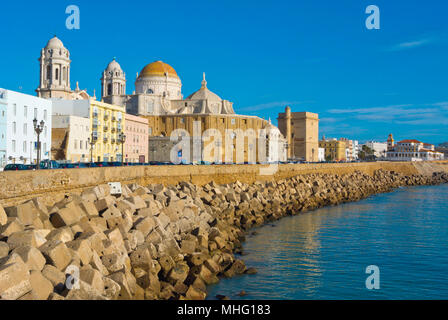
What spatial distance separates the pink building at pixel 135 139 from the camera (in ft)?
195

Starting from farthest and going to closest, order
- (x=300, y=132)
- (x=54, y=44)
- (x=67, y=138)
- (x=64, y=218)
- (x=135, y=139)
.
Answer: (x=300, y=132) < (x=135, y=139) < (x=54, y=44) < (x=67, y=138) < (x=64, y=218)

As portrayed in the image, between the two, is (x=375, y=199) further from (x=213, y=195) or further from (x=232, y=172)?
(x=213, y=195)

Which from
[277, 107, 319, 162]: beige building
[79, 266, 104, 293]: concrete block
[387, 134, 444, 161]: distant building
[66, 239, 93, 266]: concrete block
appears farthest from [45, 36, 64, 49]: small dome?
[387, 134, 444, 161]: distant building

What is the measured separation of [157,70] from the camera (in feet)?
271

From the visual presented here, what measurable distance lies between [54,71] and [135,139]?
1350 centimetres

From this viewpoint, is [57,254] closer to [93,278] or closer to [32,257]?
[32,257]

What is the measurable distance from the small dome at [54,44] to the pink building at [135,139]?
12281 millimetres

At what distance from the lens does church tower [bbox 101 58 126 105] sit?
3105 inches

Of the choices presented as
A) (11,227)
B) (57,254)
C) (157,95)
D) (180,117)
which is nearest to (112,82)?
(157,95)

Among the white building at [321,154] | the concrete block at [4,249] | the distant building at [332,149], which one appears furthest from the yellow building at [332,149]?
the concrete block at [4,249]

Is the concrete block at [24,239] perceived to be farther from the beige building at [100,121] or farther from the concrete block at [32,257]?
the beige building at [100,121]

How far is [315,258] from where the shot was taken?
1894cm

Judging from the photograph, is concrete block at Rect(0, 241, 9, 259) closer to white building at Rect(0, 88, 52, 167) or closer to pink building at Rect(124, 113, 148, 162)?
white building at Rect(0, 88, 52, 167)
